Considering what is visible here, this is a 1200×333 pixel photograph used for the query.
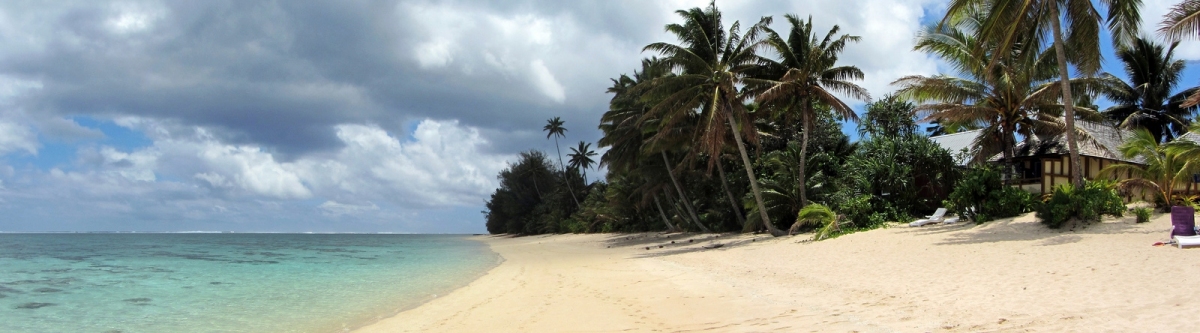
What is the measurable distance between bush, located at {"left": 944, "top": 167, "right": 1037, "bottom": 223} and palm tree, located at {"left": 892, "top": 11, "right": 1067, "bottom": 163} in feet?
8.29

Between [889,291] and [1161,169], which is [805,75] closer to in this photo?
[1161,169]

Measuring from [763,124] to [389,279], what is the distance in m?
16.3

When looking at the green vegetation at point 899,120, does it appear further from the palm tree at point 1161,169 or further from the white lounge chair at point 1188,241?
the white lounge chair at point 1188,241

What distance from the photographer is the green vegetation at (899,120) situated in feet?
45.5

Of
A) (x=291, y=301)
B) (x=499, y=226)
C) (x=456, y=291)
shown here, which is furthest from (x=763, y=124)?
(x=499, y=226)

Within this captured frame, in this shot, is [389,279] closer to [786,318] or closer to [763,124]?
[786,318]

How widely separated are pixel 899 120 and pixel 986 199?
37.1 ft

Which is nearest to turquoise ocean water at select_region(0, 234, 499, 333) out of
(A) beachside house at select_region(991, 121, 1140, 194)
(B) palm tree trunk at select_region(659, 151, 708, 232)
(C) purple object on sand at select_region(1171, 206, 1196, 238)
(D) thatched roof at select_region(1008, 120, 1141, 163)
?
(C) purple object on sand at select_region(1171, 206, 1196, 238)

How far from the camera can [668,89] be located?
68.1 feet

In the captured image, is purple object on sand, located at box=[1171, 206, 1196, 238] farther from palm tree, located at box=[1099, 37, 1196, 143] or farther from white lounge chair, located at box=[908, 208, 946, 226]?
palm tree, located at box=[1099, 37, 1196, 143]

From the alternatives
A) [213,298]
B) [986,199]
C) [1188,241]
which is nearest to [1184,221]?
[1188,241]

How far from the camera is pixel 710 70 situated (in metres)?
20.1

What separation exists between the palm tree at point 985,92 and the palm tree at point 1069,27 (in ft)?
5.00

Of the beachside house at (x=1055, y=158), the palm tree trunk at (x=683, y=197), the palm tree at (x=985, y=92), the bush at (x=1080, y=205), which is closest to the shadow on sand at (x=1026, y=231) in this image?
the bush at (x=1080, y=205)
